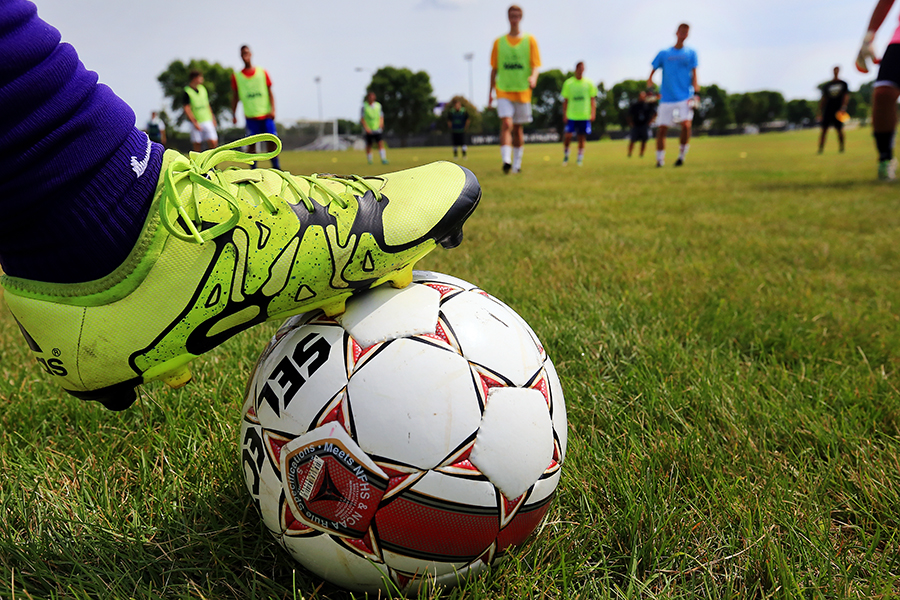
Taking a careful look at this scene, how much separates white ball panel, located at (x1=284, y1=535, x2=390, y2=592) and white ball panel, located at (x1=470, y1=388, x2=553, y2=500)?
30cm

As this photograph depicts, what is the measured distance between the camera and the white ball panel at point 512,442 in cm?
119

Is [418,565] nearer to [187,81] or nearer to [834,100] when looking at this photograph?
[834,100]

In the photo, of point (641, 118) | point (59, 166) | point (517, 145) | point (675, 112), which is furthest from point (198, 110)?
point (59, 166)

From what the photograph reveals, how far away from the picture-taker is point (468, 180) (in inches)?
58.4

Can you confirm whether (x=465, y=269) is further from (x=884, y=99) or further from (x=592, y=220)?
(x=884, y=99)

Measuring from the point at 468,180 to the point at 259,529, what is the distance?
1006 millimetres

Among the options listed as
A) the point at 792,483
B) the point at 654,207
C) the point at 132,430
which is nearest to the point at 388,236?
the point at 132,430

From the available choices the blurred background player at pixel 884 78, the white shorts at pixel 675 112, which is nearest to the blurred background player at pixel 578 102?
the white shorts at pixel 675 112

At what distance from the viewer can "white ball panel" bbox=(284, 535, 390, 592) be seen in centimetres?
118

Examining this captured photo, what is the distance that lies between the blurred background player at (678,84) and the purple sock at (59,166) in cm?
1178

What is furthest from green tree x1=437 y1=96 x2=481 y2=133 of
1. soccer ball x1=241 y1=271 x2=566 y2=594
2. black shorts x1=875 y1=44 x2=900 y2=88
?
soccer ball x1=241 y1=271 x2=566 y2=594

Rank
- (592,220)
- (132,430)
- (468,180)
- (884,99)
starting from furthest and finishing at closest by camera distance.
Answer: (884,99), (592,220), (132,430), (468,180)

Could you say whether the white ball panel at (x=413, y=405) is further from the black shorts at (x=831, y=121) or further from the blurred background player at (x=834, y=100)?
the black shorts at (x=831, y=121)

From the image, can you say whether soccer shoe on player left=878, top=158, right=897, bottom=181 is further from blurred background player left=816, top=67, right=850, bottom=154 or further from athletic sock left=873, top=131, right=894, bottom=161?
blurred background player left=816, top=67, right=850, bottom=154
